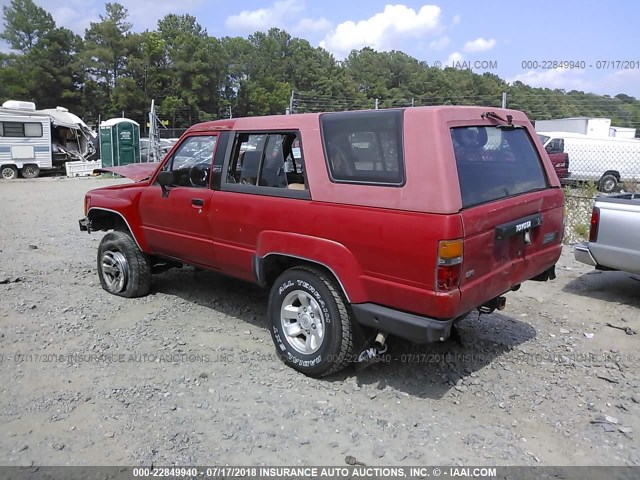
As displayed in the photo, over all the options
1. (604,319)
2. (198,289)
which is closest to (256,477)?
(198,289)

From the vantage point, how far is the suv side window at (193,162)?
4.77m

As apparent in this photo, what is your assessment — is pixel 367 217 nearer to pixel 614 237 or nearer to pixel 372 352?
pixel 372 352

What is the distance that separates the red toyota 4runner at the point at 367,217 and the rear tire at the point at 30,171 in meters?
21.2

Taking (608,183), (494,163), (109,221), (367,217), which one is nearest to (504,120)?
(494,163)

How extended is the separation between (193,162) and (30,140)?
2109cm

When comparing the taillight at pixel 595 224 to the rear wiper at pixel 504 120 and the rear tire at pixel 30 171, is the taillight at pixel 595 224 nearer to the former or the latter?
the rear wiper at pixel 504 120

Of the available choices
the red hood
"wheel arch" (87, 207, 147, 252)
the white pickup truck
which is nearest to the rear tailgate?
the white pickup truck

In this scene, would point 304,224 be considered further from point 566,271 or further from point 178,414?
point 566,271

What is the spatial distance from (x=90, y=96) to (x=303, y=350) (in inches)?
2031

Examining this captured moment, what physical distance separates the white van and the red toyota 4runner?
15311 millimetres

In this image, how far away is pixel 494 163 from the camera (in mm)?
3777

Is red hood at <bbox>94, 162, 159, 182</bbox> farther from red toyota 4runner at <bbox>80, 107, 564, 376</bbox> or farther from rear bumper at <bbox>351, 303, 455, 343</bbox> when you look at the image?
rear bumper at <bbox>351, 303, 455, 343</bbox>

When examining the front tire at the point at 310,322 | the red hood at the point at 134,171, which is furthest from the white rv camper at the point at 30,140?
the front tire at the point at 310,322

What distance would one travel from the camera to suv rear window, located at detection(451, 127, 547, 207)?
134 inches
